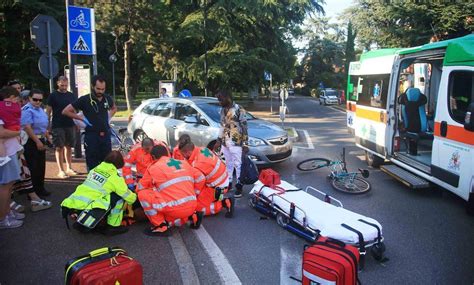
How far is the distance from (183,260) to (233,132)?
277cm

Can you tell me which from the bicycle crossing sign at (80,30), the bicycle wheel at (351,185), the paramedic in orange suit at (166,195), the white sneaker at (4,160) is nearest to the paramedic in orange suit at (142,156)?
the paramedic in orange suit at (166,195)

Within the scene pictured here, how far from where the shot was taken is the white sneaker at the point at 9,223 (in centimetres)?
518

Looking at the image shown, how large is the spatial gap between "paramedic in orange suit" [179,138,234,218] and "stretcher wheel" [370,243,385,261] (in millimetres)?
2100

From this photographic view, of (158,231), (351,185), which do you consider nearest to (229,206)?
(158,231)

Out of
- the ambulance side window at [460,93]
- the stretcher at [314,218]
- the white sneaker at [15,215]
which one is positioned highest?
the ambulance side window at [460,93]

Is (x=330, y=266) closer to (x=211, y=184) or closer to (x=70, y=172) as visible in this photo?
(x=211, y=184)

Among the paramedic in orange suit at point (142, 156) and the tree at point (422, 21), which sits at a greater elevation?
the tree at point (422, 21)

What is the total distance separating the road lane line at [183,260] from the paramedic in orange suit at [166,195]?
0.20 m

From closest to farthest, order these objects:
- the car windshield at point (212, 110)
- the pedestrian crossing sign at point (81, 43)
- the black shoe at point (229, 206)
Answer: the black shoe at point (229, 206) → the car windshield at point (212, 110) → the pedestrian crossing sign at point (81, 43)

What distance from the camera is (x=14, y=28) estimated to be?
24.5m

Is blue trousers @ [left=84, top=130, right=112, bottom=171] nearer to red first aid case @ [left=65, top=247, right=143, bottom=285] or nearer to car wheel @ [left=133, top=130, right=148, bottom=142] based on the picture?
red first aid case @ [left=65, top=247, right=143, bottom=285]

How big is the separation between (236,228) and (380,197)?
2822 mm

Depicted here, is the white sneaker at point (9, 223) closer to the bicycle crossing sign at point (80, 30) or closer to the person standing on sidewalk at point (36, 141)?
the person standing on sidewalk at point (36, 141)

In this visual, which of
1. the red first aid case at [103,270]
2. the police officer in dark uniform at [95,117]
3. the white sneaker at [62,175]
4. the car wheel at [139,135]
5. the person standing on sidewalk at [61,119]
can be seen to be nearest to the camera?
the red first aid case at [103,270]
